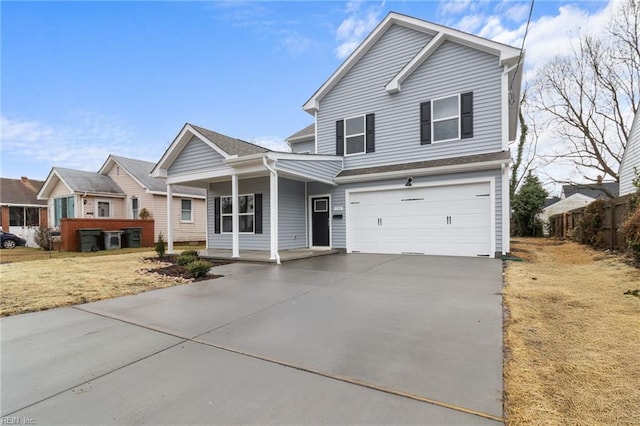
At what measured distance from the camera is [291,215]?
11.9 meters

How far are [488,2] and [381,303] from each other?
8570mm

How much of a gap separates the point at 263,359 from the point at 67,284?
20.5 ft

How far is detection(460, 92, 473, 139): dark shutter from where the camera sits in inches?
391

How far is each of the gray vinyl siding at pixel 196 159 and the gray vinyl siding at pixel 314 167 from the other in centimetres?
247

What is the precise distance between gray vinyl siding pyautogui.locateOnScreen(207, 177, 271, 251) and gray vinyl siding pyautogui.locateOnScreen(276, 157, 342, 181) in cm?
207

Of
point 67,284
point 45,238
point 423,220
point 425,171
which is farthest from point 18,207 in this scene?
point 425,171

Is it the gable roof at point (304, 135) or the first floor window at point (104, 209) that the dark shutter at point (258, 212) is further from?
the first floor window at point (104, 209)

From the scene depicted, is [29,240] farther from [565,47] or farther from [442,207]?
[565,47]

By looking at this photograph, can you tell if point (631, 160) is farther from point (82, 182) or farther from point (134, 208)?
point (82, 182)

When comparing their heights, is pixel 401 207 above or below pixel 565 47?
below

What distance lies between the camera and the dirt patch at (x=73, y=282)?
17.5 feet

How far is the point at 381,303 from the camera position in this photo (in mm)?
4781

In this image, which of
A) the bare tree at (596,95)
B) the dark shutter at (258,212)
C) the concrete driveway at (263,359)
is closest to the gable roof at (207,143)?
the dark shutter at (258,212)

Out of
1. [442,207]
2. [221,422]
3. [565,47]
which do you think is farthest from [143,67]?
[565,47]
